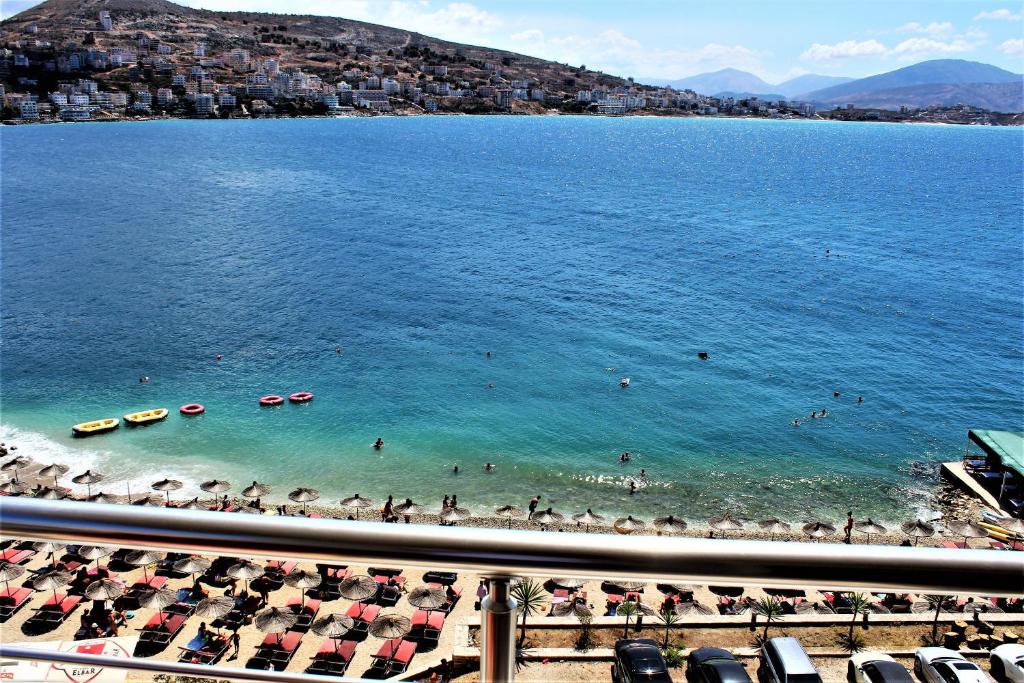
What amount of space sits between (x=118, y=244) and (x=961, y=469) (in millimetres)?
61303

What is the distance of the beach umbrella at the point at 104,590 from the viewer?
1574 centimetres

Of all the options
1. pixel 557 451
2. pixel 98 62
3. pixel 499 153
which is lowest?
pixel 557 451

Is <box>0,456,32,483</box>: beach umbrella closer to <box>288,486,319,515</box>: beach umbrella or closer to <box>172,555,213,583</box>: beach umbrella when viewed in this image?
<box>288,486,319,515</box>: beach umbrella

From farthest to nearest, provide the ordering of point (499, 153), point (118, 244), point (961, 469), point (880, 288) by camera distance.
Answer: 1. point (499, 153)
2. point (118, 244)
3. point (880, 288)
4. point (961, 469)

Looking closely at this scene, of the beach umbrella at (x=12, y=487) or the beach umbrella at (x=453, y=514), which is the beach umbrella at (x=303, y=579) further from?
the beach umbrella at (x=12, y=487)

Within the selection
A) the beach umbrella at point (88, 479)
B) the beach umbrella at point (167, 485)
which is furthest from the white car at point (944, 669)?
the beach umbrella at point (88, 479)

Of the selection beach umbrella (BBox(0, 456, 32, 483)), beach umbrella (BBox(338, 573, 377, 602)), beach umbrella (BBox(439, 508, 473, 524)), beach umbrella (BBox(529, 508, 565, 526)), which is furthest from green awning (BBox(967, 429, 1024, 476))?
beach umbrella (BBox(0, 456, 32, 483))

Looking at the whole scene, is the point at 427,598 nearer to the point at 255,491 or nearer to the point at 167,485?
Result: the point at 255,491

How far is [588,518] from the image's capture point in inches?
922

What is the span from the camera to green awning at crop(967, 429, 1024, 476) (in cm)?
2597

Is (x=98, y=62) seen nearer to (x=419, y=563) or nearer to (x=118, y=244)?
(x=118, y=244)

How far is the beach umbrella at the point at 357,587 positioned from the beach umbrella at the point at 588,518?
9201 mm

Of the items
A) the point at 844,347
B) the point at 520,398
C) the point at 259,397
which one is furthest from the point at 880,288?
the point at 259,397

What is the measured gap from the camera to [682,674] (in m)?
2.05
